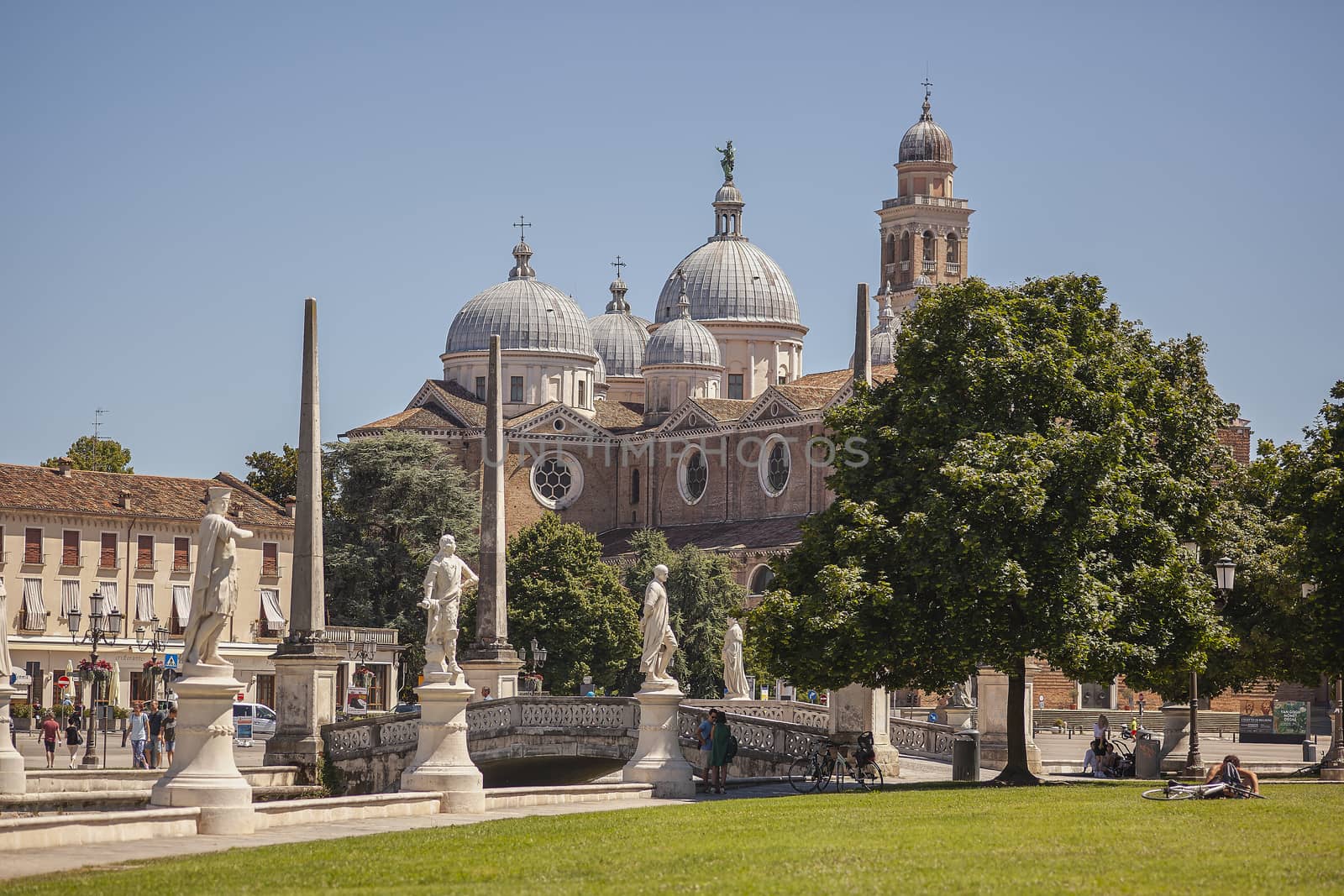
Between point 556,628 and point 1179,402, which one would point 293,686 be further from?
point 556,628

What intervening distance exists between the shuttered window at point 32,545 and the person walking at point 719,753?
4049 cm

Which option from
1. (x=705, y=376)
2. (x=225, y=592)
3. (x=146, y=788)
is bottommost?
(x=146, y=788)

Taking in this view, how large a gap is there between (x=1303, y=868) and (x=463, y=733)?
11.7 m

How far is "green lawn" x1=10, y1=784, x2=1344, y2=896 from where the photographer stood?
15.4 m

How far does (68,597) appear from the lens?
217 ft

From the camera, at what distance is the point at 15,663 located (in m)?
64.4

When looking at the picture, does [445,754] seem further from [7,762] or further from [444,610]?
[7,762]

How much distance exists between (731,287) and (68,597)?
48.8 m

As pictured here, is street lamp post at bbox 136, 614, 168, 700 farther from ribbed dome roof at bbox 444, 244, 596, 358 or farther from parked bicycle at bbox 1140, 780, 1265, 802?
parked bicycle at bbox 1140, 780, 1265, 802

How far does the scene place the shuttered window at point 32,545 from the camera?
65.8 meters

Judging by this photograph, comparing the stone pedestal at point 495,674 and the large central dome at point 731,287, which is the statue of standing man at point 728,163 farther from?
the stone pedestal at point 495,674

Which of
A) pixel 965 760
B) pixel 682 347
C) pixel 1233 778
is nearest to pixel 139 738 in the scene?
pixel 965 760

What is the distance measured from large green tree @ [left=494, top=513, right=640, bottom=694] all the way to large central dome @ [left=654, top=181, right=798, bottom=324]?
39188mm

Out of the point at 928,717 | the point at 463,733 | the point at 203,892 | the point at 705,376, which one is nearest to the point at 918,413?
the point at 463,733
